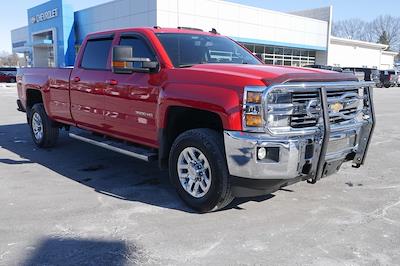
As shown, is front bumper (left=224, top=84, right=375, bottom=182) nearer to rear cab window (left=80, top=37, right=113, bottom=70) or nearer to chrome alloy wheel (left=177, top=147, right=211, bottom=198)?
chrome alloy wheel (left=177, top=147, right=211, bottom=198)

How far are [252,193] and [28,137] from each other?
6.66 meters

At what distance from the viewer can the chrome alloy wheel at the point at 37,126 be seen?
7.88m

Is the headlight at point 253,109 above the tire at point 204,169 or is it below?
above

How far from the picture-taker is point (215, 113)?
4.26m

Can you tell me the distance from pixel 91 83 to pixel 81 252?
10.2 feet

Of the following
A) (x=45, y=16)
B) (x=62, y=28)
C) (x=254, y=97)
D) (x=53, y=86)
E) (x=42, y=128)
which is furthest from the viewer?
(x=45, y=16)

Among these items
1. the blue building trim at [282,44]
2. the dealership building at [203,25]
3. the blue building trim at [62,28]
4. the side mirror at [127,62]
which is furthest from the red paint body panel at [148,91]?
the blue building trim at [62,28]

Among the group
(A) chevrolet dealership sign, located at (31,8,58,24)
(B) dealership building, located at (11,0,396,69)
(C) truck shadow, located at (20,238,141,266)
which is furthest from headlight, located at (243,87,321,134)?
(A) chevrolet dealership sign, located at (31,8,58,24)

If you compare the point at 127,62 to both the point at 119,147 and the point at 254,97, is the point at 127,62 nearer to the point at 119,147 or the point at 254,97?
the point at 119,147

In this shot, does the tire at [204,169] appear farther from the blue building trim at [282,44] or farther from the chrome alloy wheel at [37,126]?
the blue building trim at [282,44]

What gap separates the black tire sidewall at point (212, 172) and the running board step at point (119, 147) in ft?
1.61

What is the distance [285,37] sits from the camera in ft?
136

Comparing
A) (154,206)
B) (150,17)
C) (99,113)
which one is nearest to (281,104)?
(154,206)

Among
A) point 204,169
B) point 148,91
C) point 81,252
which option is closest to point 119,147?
point 148,91
